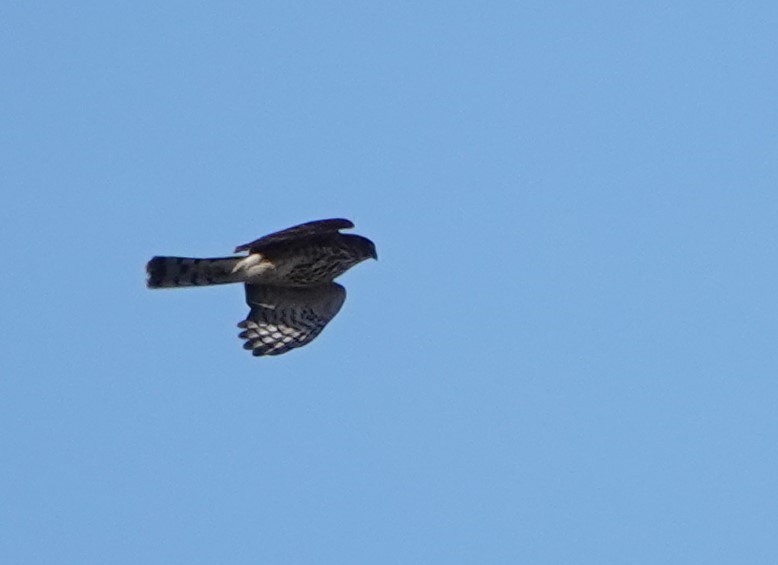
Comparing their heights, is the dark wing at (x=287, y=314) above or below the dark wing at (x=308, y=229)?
below

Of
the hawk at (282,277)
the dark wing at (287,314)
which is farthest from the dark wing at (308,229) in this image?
the dark wing at (287,314)

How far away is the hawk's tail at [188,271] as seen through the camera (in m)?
20.7

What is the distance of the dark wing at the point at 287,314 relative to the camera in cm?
2103

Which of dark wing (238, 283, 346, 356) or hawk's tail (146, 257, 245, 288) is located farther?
dark wing (238, 283, 346, 356)

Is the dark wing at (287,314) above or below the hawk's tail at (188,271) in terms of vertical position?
below

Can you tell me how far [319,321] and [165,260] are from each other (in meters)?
1.39

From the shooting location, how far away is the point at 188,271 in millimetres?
20781

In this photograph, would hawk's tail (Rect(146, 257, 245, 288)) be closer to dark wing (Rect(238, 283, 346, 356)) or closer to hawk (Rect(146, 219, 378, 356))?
hawk (Rect(146, 219, 378, 356))

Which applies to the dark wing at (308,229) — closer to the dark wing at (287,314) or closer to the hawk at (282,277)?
the hawk at (282,277)

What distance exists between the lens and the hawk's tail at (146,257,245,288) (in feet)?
67.9

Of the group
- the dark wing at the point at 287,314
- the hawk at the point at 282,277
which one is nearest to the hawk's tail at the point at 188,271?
the hawk at the point at 282,277

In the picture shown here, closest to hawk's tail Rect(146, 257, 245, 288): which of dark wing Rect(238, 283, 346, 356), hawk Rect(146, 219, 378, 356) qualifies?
hawk Rect(146, 219, 378, 356)

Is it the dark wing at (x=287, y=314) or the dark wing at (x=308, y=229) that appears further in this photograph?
the dark wing at (x=287, y=314)

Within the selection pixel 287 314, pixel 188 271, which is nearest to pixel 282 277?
pixel 287 314
